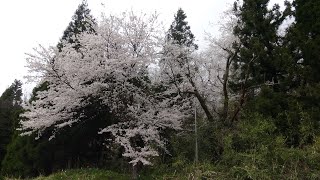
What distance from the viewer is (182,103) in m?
15.9

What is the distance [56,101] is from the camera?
46.3ft

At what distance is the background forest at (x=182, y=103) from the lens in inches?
436

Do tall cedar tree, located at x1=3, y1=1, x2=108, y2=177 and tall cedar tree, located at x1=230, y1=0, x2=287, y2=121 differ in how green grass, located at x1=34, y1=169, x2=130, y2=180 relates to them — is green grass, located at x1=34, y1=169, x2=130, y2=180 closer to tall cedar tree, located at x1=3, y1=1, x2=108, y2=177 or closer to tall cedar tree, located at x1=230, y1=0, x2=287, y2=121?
tall cedar tree, located at x1=3, y1=1, x2=108, y2=177

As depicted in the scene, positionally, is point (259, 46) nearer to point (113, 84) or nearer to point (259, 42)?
point (259, 42)

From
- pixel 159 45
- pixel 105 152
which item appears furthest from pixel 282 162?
pixel 105 152

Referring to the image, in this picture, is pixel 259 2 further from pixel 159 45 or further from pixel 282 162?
pixel 282 162

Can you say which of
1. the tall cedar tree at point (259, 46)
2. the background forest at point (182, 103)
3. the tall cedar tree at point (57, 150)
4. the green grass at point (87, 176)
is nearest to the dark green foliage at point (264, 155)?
the background forest at point (182, 103)

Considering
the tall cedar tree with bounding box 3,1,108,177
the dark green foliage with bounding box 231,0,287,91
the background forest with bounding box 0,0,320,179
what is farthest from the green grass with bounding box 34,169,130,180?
the dark green foliage with bounding box 231,0,287,91

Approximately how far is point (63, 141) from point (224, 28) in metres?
9.96

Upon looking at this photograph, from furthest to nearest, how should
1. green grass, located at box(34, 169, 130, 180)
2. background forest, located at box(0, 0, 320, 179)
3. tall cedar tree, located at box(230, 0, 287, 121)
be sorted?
green grass, located at box(34, 169, 130, 180)
tall cedar tree, located at box(230, 0, 287, 121)
background forest, located at box(0, 0, 320, 179)

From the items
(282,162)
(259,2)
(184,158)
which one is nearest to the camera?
(282,162)

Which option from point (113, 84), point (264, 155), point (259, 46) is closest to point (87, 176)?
point (113, 84)

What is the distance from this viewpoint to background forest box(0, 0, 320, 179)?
436 inches

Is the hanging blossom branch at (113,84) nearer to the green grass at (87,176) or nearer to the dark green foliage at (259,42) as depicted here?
the green grass at (87,176)
